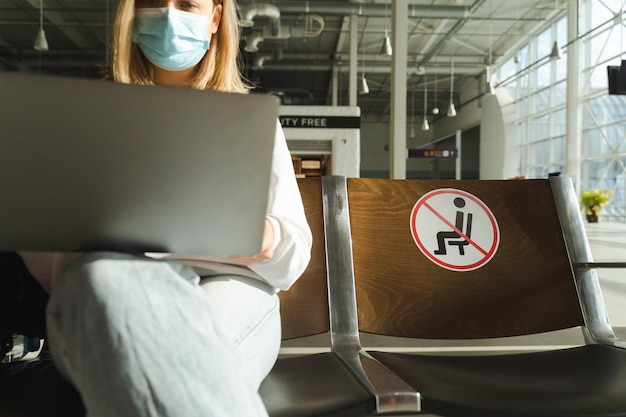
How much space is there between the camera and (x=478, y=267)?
1562 millimetres

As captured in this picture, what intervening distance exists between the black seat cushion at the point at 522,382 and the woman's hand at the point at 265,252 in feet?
1.21

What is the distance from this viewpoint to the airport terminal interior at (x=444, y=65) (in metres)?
10.2

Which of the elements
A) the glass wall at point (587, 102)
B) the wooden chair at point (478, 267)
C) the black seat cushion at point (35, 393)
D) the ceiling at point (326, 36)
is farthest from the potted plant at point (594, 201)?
the black seat cushion at point (35, 393)

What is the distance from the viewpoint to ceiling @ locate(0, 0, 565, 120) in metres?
13.8

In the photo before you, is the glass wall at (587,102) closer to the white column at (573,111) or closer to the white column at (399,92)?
the white column at (573,111)

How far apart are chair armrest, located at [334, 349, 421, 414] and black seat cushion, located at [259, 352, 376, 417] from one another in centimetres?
1

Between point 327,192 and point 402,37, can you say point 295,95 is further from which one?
point 327,192

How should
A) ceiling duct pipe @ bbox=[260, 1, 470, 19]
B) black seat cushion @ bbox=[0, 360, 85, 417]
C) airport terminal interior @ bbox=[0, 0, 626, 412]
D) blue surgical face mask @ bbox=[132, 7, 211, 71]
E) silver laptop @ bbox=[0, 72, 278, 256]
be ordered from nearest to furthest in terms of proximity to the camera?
silver laptop @ bbox=[0, 72, 278, 256]
black seat cushion @ bbox=[0, 360, 85, 417]
blue surgical face mask @ bbox=[132, 7, 211, 71]
airport terminal interior @ bbox=[0, 0, 626, 412]
ceiling duct pipe @ bbox=[260, 1, 470, 19]

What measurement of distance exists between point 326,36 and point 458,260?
16.6m

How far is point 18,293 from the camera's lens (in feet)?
3.35

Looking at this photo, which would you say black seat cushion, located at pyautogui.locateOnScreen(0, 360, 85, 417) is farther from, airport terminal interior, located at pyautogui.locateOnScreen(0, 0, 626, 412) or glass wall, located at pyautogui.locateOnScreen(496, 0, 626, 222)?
glass wall, located at pyautogui.locateOnScreen(496, 0, 626, 222)

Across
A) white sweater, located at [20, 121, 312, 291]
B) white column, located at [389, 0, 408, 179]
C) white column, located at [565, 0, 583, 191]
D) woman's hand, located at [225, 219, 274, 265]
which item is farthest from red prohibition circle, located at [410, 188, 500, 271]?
white column, located at [565, 0, 583, 191]

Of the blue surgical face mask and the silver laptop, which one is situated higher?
the blue surgical face mask

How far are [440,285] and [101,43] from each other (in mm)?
18473
